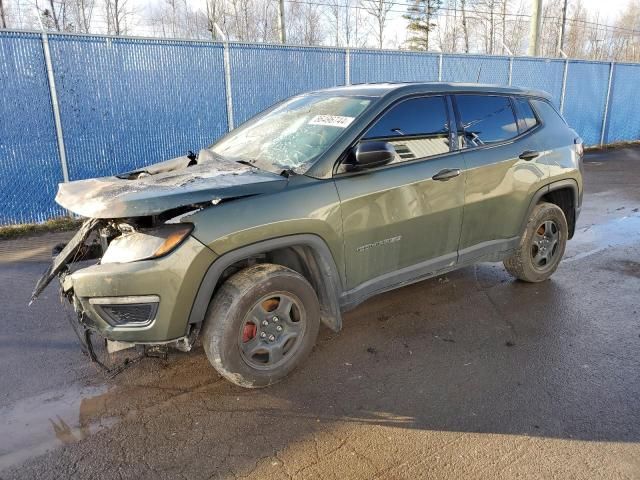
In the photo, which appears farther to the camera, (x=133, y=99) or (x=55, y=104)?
(x=133, y=99)

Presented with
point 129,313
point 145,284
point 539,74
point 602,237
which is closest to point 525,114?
point 602,237

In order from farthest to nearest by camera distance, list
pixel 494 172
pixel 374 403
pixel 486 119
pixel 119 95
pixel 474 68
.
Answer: pixel 474 68 < pixel 119 95 < pixel 486 119 < pixel 494 172 < pixel 374 403

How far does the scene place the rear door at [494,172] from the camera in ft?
13.8

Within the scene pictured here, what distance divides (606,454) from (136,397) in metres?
2.74

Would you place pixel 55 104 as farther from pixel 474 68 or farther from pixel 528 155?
pixel 474 68

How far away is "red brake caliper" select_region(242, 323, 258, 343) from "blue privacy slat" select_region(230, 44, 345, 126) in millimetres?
6930

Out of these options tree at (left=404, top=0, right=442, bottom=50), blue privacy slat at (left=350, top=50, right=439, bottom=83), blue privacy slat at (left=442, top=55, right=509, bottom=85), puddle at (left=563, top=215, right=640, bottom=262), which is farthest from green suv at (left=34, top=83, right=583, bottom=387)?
tree at (left=404, top=0, right=442, bottom=50)

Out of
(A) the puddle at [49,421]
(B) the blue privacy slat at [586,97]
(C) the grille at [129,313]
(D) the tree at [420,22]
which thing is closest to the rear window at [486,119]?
(C) the grille at [129,313]

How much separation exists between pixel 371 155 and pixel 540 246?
2554mm

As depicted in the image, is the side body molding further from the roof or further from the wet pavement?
the roof

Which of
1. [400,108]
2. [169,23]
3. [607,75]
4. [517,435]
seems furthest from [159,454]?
[169,23]

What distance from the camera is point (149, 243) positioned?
2896 millimetres

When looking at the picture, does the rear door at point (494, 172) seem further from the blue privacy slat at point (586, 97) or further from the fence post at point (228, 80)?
the blue privacy slat at point (586, 97)

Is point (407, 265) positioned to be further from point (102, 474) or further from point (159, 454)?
point (102, 474)
